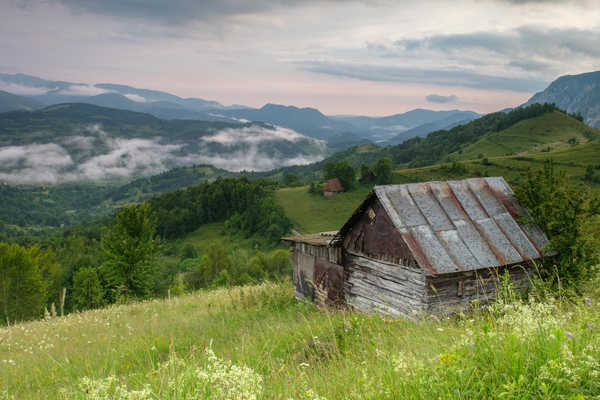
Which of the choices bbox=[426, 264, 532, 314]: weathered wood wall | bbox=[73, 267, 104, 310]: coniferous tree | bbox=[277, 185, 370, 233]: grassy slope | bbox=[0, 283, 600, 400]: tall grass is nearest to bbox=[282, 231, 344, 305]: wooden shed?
bbox=[426, 264, 532, 314]: weathered wood wall

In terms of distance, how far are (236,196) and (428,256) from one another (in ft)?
374

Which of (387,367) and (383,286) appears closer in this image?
(387,367)

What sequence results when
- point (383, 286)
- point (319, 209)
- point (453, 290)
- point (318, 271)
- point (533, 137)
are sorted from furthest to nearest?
point (533, 137) → point (319, 209) → point (318, 271) → point (383, 286) → point (453, 290)

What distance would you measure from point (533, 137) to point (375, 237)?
602ft

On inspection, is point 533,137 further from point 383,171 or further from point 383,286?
point 383,286

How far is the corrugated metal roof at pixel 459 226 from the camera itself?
9.08m

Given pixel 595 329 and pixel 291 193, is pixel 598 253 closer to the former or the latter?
pixel 595 329

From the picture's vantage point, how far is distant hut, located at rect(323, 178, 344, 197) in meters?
109

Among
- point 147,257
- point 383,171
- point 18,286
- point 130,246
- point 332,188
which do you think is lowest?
point 18,286

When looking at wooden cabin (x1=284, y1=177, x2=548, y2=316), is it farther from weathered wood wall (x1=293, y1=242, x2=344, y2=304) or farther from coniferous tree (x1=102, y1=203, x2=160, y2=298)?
coniferous tree (x1=102, y1=203, x2=160, y2=298)

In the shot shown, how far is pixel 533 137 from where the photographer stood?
6334 inches

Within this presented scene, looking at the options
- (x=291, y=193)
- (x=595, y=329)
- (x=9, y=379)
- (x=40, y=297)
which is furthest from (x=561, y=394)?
(x=291, y=193)

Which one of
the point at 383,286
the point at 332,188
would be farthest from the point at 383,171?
the point at 383,286

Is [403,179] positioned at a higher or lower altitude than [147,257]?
higher
